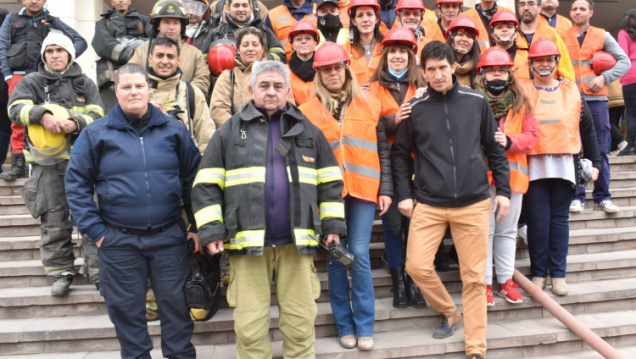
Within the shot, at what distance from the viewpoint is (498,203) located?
11.9ft

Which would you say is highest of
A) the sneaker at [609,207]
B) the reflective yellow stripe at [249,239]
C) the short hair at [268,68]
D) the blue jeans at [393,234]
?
the short hair at [268,68]

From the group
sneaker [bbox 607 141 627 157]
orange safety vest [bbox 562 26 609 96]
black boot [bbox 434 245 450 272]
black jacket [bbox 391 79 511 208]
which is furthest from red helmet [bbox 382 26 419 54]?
sneaker [bbox 607 141 627 157]

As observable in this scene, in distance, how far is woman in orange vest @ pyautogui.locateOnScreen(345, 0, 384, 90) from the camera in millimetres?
4344

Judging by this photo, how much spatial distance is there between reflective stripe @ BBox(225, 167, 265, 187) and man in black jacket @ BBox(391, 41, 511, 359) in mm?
1257

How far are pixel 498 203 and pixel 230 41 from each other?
3.27 m

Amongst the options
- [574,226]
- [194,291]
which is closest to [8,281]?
[194,291]

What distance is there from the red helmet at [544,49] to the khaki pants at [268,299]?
9.74ft

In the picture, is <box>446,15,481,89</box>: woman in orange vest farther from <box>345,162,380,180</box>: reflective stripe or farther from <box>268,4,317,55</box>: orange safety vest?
<box>268,4,317,55</box>: orange safety vest

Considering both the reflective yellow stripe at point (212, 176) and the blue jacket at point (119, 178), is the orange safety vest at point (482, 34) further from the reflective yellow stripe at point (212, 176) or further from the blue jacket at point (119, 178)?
the blue jacket at point (119, 178)

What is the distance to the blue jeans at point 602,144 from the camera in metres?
5.67

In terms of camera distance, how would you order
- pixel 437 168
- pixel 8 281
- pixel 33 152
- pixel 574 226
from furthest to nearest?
pixel 574 226, pixel 8 281, pixel 33 152, pixel 437 168

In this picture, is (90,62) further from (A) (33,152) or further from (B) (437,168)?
(B) (437,168)

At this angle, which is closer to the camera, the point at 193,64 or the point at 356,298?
the point at 356,298

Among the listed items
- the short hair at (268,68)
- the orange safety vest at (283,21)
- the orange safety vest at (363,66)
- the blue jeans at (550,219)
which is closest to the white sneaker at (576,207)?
the blue jeans at (550,219)
